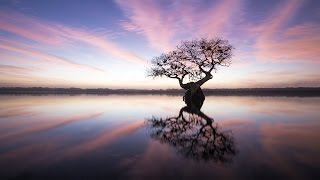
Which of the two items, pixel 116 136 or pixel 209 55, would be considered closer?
pixel 116 136

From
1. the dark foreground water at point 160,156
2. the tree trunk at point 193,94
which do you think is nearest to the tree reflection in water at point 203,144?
the dark foreground water at point 160,156

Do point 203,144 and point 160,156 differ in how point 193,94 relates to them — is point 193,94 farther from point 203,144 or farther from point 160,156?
point 160,156

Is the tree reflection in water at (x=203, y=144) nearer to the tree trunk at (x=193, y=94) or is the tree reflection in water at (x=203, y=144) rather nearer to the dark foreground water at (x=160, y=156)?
the dark foreground water at (x=160, y=156)

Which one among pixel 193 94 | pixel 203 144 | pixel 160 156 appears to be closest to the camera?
pixel 160 156

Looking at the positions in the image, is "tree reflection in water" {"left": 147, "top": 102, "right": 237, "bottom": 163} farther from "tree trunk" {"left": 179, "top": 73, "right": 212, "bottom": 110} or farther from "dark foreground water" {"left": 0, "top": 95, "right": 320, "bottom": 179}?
"tree trunk" {"left": 179, "top": 73, "right": 212, "bottom": 110}

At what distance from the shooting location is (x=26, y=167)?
831cm

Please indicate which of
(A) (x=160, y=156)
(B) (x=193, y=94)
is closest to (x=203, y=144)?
(A) (x=160, y=156)

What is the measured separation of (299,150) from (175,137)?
5.42m

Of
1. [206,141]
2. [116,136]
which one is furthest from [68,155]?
[206,141]

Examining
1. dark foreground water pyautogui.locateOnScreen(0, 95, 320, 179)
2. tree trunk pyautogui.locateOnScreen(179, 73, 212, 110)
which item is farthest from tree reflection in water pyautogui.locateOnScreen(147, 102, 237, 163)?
tree trunk pyautogui.locateOnScreen(179, 73, 212, 110)

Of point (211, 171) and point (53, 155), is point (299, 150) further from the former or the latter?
point (53, 155)

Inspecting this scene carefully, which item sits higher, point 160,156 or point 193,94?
point 193,94

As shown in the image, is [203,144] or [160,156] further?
[203,144]

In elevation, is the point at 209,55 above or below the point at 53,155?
above
